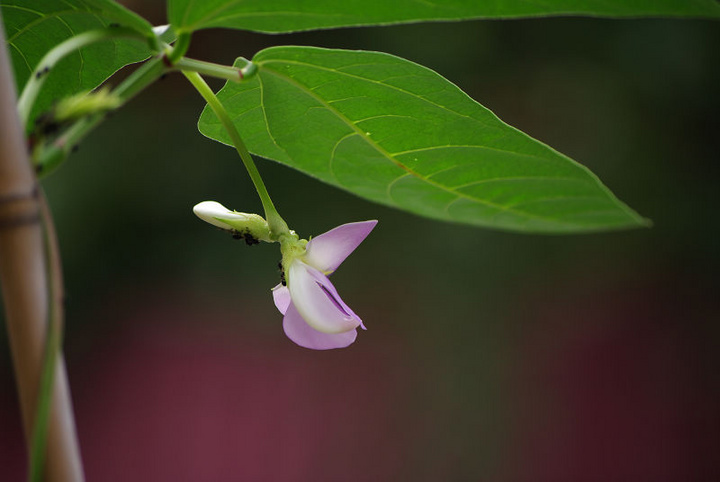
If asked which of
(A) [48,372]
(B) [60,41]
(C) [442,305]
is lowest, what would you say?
(A) [48,372]

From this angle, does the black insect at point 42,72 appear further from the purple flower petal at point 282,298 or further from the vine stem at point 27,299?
the purple flower petal at point 282,298

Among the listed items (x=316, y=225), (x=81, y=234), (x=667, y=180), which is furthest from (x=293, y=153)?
(x=667, y=180)

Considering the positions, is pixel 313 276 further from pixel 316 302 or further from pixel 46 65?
pixel 46 65

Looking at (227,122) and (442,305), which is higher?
(442,305)

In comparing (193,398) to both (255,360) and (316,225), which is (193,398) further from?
(316,225)

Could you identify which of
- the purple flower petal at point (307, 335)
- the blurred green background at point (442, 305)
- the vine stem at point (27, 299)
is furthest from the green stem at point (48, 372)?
the blurred green background at point (442, 305)

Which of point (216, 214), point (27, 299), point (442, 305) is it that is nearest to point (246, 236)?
point (216, 214)
